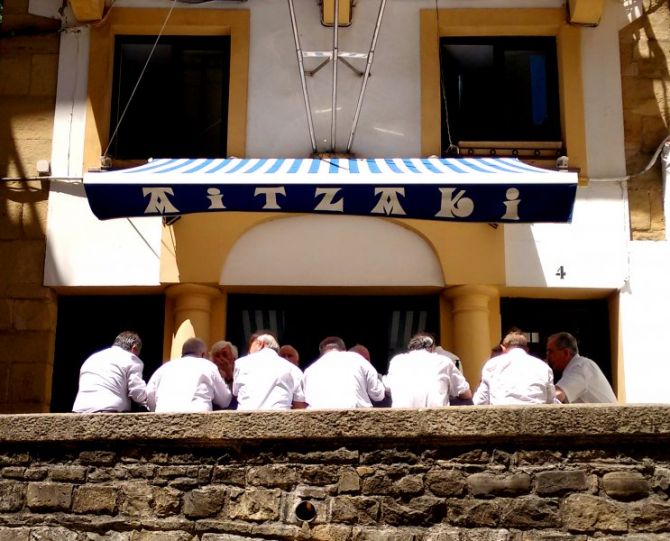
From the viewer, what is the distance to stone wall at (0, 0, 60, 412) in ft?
37.9

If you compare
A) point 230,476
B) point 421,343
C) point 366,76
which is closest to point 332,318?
point 366,76

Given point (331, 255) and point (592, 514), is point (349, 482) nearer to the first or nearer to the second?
point (592, 514)

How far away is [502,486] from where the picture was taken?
23.7 ft

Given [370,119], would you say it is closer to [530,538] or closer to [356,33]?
[356,33]

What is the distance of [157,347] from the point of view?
473 inches

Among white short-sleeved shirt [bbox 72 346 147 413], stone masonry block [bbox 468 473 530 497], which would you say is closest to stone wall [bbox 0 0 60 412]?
white short-sleeved shirt [bbox 72 346 147 413]

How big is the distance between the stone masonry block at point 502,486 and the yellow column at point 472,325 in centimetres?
426

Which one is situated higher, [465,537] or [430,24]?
[430,24]

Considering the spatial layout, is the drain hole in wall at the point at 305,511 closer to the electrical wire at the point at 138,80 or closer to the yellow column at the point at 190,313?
the yellow column at the point at 190,313

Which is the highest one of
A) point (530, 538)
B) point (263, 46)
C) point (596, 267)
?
point (263, 46)

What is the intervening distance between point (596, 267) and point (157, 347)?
15.1 feet

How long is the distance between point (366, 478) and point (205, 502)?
1.05m

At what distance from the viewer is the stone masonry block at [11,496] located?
7.58m

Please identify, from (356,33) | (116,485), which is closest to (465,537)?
(116,485)
